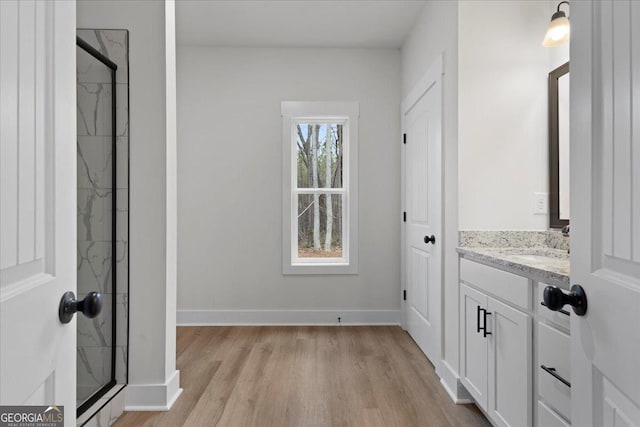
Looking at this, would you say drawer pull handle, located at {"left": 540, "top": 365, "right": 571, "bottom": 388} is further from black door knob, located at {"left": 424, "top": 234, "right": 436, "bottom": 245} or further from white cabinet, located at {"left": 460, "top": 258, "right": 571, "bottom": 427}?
black door knob, located at {"left": 424, "top": 234, "right": 436, "bottom": 245}

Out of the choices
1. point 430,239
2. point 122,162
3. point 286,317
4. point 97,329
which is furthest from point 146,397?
point 430,239

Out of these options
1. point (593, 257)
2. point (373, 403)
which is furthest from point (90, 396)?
point (593, 257)

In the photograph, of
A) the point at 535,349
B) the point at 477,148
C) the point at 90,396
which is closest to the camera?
the point at 535,349

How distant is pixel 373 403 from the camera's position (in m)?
2.26

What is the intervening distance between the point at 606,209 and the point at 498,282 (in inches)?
44.6

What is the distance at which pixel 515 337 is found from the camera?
5.49 ft

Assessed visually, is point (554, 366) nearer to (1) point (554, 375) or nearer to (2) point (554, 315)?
(1) point (554, 375)

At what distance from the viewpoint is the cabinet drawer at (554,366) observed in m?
1.33

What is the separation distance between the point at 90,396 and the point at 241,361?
3.56 feet

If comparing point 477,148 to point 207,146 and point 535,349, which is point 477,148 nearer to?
point 535,349

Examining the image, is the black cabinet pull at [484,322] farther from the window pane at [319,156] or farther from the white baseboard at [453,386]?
the window pane at [319,156]

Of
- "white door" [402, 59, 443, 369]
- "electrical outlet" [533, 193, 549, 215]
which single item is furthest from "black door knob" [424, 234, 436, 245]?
"electrical outlet" [533, 193, 549, 215]

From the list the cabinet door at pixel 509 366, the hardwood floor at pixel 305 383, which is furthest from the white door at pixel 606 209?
the hardwood floor at pixel 305 383

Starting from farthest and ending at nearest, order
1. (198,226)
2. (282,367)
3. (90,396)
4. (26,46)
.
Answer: (198,226) < (282,367) < (90,396) < (26,46)
